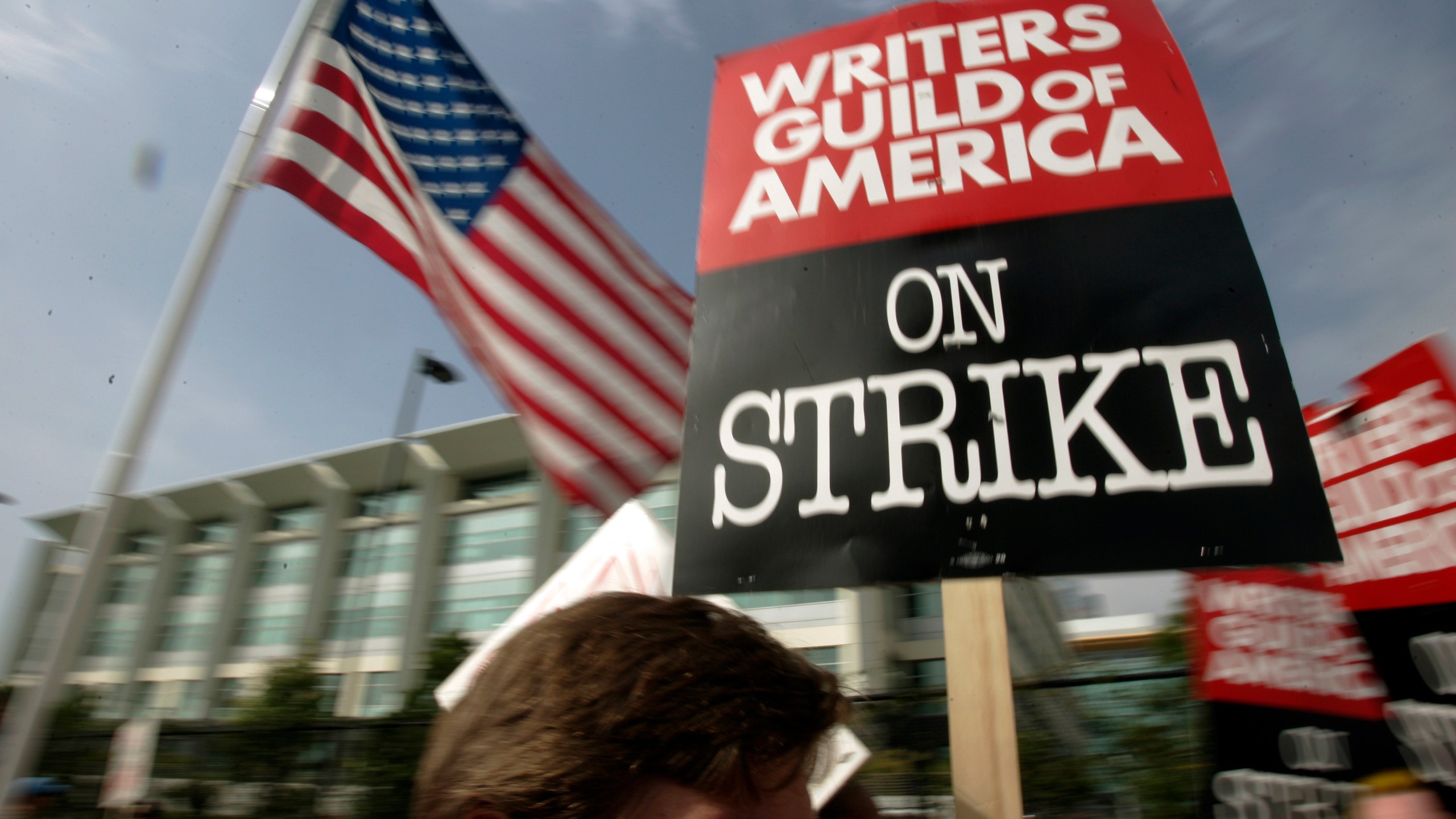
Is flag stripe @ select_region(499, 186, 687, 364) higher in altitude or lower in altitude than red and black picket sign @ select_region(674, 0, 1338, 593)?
higher

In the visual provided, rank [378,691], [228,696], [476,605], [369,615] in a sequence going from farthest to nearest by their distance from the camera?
[228,696] → [369,615] → [378,691] → [476,605]

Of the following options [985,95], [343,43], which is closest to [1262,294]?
[985,95]

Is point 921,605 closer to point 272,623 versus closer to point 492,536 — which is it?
point 492,536

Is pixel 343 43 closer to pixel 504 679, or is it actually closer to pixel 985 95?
pixel 985 95

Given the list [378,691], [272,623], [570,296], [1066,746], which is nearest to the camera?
[570,296]

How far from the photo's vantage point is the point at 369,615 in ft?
120

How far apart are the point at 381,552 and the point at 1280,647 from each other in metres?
39.2

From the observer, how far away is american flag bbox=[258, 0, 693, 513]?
3367mm

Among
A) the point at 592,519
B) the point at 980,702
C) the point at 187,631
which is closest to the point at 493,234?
the point at 980,702

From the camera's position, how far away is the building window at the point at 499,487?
113ft

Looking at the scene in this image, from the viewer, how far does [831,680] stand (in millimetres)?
1128

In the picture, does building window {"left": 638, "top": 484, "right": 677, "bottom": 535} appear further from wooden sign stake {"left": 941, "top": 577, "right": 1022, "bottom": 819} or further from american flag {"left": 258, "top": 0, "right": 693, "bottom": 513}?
wooden sign stake {"left": 941, "top": 577, "right": 1022, "bottom": 819}

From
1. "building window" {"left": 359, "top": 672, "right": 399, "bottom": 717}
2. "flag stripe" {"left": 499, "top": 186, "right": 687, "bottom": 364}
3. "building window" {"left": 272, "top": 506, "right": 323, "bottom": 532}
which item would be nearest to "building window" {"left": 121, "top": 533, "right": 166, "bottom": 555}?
"building window" {"left": 272, "top": 506, "right": 323, "bottom": 532}

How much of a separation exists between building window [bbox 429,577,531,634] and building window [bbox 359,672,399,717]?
363 cm
